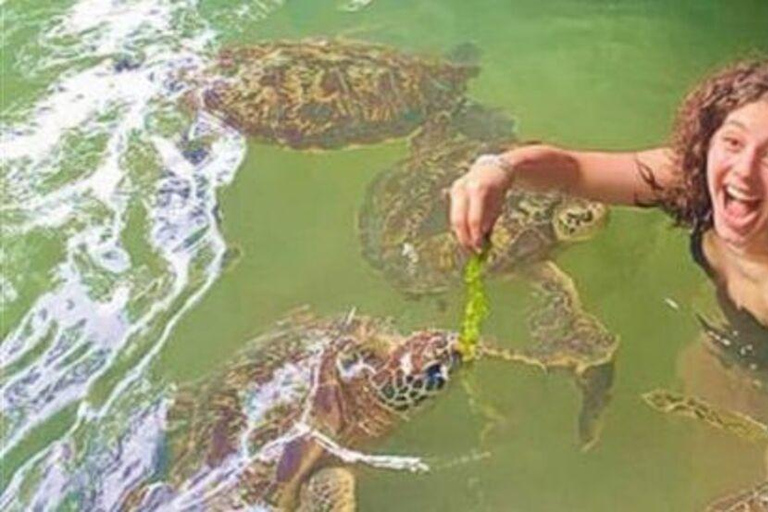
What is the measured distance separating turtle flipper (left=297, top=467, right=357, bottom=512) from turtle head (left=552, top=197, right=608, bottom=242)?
0.42 meters

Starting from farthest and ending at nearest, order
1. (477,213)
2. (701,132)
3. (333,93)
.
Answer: (333,93), (701,132), (477,213)

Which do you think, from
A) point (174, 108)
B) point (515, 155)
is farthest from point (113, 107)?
point (515, 155)

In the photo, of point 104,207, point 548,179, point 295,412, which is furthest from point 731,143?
point 104,207

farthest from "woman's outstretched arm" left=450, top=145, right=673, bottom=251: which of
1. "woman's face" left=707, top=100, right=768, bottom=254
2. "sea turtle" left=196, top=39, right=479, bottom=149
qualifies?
"sea turtle" left=196, top=39, right=479, bottom=149

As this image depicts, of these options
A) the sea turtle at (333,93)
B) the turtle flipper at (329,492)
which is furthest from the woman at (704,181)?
the sea turtle at (333,93)

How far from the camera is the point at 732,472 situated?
51.2 inches

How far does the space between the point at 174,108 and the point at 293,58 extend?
0.18 metres

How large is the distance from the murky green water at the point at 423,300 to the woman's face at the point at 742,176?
0.17 meters

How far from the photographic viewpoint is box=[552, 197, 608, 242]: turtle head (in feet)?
5.06

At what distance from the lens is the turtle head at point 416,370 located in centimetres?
137

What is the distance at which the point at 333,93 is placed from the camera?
1.76 metres

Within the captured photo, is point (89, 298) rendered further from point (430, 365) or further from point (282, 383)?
point (430, 365)

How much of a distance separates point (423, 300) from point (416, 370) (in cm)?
14

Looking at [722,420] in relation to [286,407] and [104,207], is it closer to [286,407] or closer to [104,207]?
[286,407]
